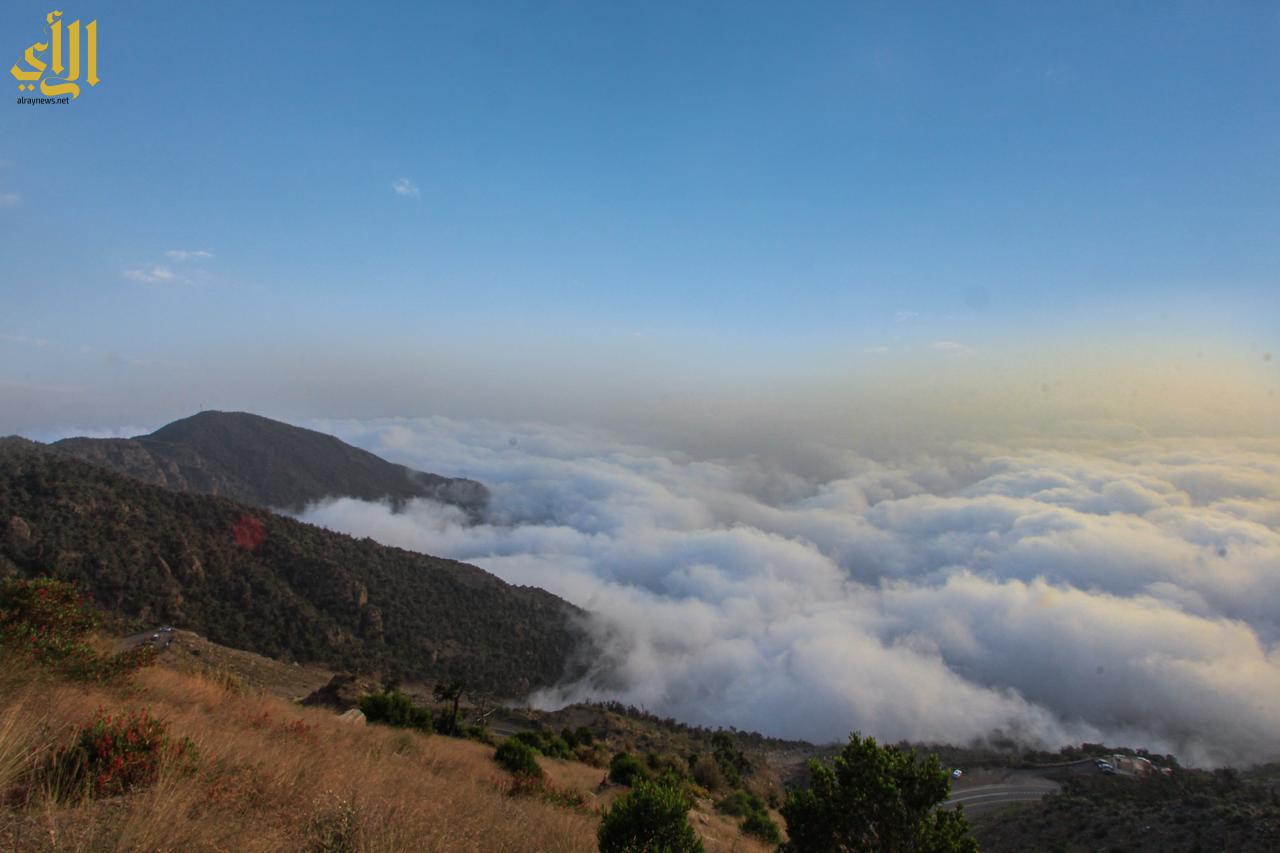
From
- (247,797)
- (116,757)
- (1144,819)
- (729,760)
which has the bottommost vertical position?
(729,760)

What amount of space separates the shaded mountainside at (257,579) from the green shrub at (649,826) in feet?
160

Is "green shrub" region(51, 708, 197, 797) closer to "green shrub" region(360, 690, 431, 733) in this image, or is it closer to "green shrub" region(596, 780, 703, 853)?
"green shrub" region(596, 780, 703, 853)

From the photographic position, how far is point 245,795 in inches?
234

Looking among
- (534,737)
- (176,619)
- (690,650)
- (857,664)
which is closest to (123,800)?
(534,737)

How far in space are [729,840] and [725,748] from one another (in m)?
38.7

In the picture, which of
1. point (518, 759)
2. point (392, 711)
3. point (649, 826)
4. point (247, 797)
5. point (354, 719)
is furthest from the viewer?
point (392, 711)

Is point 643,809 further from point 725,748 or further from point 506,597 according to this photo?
point 506,597

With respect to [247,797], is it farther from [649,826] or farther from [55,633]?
[55,633]

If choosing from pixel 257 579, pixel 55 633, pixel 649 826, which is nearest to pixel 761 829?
pixel 649 826

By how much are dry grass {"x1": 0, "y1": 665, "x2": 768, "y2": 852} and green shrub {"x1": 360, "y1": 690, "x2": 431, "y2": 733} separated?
8046 mm

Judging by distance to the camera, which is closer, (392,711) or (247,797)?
(247,797)

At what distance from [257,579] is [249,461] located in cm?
9462

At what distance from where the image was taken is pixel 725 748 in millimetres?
49875

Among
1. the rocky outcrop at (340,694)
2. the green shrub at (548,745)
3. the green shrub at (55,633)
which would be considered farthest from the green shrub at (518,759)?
the rocky outcrop at (340,694)
